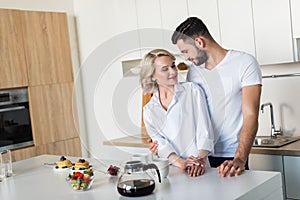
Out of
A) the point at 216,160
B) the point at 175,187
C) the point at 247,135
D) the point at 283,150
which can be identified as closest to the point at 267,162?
the point at 283,150

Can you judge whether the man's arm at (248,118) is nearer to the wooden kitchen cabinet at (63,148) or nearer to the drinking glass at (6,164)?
the drinking glass at (6,164)

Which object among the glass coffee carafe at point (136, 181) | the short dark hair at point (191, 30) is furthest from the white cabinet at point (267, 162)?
the glass coffee carafe at point (136, 181)

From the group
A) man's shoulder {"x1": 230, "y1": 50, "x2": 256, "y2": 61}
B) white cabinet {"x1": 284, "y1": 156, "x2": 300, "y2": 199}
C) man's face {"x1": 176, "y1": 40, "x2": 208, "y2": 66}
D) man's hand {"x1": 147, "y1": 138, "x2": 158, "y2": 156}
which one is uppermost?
man's face {"x1": 176, "y1": 40, "x2": 208, "y2": 66}

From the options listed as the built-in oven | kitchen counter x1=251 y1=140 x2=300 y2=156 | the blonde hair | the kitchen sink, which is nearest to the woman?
the blonde hair

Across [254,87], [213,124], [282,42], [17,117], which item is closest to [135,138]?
[213,124]

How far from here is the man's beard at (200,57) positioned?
207 centimetres

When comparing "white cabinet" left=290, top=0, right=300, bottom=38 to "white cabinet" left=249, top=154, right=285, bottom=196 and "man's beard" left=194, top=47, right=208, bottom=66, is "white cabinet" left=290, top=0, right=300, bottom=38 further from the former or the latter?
"man's beard" left=194, top=47, right=208, bottom=66

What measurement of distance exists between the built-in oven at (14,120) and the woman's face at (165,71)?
2434 mm

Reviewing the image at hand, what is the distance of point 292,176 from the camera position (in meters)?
2.61

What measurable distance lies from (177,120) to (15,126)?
2.49 metres

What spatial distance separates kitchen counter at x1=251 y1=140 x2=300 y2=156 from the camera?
2.59 metres

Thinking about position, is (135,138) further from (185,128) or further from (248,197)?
(248,197)

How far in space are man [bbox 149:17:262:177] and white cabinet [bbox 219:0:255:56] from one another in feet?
3.29

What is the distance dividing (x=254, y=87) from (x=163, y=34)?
49cm
